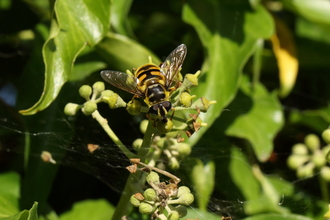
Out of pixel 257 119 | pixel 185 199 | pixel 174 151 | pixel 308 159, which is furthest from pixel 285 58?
pixel 185 199

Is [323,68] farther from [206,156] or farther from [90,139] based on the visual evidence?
[90,139]

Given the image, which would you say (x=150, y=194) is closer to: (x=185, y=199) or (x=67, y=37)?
(x=185, y=199)

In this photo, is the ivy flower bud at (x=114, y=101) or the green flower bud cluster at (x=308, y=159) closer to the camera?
the ivy flower bud at (x=114, y=101)

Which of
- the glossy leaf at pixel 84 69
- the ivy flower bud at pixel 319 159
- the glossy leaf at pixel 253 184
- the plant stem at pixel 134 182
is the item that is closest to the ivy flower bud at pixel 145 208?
the plant stem at pixel 134 182

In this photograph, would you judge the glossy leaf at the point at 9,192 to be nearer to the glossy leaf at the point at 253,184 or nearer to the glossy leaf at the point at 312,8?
the glossy leaf at the point at 253,184

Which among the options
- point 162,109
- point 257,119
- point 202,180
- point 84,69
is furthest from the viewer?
point 257,119

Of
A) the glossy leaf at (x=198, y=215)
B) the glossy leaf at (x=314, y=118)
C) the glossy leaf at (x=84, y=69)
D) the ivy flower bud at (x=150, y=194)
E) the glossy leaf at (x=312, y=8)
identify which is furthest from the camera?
the glossy leaf at (x=312, y=8)

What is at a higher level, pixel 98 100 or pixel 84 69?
pixel 98 100
